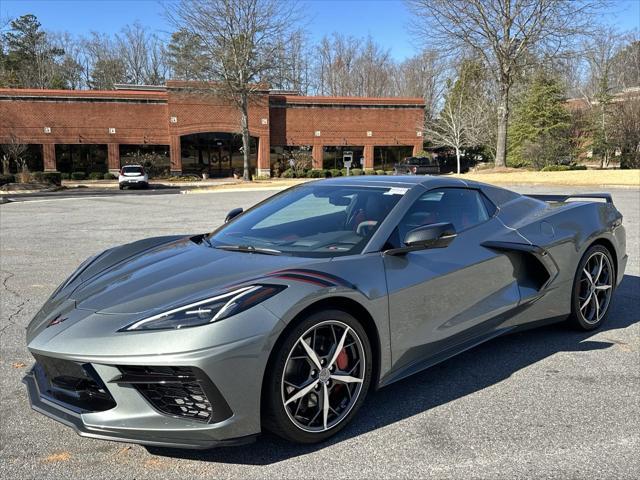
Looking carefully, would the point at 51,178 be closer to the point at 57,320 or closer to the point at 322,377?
the point at 57,320

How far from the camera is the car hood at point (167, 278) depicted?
2660mm

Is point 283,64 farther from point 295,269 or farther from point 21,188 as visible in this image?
point 295,269

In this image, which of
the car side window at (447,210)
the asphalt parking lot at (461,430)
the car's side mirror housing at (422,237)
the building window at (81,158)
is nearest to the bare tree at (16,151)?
the building window at (81,158)

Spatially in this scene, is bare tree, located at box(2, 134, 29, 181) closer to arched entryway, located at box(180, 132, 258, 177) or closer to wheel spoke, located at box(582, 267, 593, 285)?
arched entryway, located at box(180, 132, 258, 177)

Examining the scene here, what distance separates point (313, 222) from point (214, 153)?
4376 centimetres

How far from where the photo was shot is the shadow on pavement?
9.05 feet

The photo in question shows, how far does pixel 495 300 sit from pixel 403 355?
38.5 inches

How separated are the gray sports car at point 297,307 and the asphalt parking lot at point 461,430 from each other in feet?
0.69

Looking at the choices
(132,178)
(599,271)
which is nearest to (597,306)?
(599,271)

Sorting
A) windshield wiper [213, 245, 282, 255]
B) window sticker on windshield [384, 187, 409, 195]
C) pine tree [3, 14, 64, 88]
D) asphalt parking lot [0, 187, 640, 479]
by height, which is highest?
pine tree [3, 14, 64, 88]

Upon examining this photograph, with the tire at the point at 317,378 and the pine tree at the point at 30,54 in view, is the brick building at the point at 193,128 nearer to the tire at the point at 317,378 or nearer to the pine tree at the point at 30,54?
the pine tree at the point at 30,54

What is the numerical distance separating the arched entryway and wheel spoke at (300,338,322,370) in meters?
43.4

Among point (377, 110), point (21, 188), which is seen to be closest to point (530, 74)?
point (377, 110)

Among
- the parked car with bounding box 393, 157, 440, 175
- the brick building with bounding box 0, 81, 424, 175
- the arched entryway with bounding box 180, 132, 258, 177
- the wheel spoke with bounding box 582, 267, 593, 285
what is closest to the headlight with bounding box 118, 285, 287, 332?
the wheel spoke with bounding box 582, 267, 593, 285
